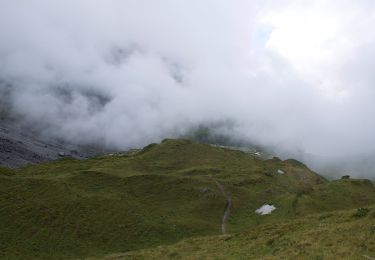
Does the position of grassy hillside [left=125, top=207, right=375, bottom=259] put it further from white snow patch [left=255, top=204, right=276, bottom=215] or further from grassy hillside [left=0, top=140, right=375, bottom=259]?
white snow patch [left=255, top=204, right=276, bottom=215]

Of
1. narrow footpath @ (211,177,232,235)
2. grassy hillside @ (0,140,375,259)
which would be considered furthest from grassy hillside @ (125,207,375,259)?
narrow footpath @ (211,177,232,235)

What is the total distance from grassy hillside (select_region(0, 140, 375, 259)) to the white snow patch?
156 centimetres

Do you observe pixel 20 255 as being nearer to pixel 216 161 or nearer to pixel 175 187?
pixel 175 187

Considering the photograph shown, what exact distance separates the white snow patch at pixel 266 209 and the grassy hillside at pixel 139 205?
1.56 m

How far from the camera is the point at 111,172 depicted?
445 feet

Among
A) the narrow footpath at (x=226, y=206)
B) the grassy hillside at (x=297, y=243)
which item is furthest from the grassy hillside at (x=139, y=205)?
the grassy hillside at (x=297, y=243)

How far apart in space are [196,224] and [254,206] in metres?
22.8

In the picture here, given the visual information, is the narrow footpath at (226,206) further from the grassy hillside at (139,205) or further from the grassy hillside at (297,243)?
the grassy hillside at (297,243)

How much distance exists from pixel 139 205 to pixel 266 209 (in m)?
30.3

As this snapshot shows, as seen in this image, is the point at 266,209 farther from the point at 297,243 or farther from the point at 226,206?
the point at 297,243

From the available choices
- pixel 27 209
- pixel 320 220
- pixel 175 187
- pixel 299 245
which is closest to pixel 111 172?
pixel 175 187

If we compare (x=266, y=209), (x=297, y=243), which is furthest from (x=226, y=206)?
(x=297, y=243)

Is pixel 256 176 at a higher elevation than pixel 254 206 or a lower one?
higher

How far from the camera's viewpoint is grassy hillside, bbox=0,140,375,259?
86.9 meters
